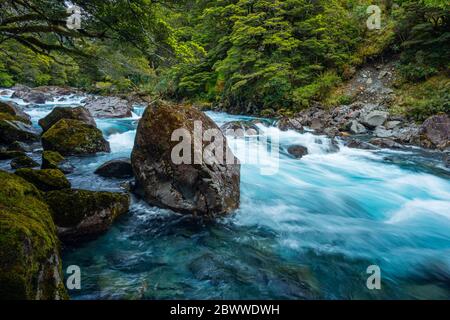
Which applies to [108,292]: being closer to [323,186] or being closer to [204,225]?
[204,225]

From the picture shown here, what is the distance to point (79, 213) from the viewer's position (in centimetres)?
412

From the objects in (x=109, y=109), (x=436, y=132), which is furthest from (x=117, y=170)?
(x=109, y=109)

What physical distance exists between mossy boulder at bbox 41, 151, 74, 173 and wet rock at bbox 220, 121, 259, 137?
20.9 ft

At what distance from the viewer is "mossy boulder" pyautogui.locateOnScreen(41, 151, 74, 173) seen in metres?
6.33

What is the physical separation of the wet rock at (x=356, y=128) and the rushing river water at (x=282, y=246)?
5.06m

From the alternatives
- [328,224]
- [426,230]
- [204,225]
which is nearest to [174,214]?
[204,225]

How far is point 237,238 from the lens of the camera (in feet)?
15.3

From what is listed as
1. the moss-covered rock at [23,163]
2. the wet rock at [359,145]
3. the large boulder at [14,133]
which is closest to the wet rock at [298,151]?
the wet rock at [359,145]

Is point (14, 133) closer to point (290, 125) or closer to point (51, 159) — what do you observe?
point (51, 159)

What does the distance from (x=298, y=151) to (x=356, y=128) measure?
402 centimetres

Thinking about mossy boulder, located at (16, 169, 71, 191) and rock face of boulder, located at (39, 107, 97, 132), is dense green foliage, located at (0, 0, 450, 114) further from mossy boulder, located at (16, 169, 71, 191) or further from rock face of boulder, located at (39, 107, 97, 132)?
mossy boulder, located at (16, 169, 71, 191)

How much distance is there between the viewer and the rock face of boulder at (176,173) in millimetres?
5023
